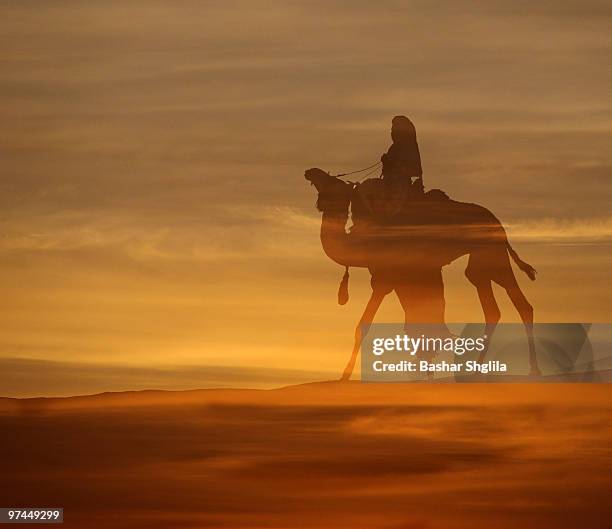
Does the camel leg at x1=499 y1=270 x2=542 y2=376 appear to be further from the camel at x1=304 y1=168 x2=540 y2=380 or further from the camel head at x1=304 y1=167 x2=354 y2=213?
the camel head at x1=304 y1=167 x2=354 y2=213

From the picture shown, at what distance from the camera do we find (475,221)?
77.7 feet

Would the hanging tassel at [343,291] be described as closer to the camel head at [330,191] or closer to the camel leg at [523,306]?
the camel head at [330,191]

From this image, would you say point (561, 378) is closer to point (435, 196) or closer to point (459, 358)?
point (459, 358)

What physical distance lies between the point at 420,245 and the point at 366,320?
167 centimetres

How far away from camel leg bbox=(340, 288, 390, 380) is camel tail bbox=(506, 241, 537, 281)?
1.95 meters

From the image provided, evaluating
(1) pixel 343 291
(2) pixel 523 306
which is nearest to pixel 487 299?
(2) pixel 523 306

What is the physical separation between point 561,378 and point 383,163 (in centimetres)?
412

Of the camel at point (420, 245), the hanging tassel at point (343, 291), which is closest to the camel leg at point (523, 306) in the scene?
the camel at point (420, 245)

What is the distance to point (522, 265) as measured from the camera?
23.5m

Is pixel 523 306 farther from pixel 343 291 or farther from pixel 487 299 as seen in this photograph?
pixel 343 291

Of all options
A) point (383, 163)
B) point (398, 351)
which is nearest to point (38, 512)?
point (398, 351)

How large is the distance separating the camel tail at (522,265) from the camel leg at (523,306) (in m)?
0.23

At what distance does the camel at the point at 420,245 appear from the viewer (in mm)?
23391

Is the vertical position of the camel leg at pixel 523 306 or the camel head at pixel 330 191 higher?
the camel head at pixel 330 191
